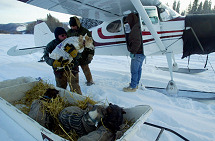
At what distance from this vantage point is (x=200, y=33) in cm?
335

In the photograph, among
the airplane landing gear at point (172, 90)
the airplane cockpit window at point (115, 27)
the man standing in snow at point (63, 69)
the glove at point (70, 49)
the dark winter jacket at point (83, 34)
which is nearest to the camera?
the glove at point (70, 49)

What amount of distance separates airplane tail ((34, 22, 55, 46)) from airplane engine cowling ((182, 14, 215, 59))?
18.2 feet

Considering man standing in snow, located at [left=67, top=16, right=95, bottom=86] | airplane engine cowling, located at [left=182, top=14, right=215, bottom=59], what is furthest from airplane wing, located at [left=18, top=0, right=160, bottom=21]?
airplane engine cowling, located at [left=182, top=14, right=215, bottom=59]

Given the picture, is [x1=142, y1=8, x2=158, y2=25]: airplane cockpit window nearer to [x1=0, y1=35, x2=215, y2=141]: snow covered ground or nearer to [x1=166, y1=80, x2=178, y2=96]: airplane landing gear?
[x1=166, y1=80, x2=178, y2=96]: airplane landing gear

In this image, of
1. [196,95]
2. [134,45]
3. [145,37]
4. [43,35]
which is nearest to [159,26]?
[145,37]

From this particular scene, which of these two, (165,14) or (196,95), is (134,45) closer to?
(165,14)

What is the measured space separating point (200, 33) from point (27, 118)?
3.87m

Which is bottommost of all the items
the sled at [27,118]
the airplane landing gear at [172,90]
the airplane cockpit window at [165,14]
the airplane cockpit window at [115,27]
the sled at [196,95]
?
the sled at [196,95]

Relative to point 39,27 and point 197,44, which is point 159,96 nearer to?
point 197,44

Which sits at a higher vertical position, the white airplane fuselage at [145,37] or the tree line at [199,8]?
the tree line at [199,8]

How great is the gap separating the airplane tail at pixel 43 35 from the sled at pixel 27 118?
3.79 metres

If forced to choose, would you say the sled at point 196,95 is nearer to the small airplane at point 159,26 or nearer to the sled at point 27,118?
the small airplane at point 159,26

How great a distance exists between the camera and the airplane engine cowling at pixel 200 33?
10.8 feet

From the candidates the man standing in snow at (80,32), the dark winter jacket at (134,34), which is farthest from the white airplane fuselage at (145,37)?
the man standing in snow at (80,32)
